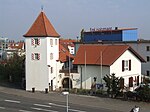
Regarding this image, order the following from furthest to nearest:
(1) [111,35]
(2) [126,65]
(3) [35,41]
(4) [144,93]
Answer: (1) [111,35] → (2) [126,65] → (3) [35,41] → (4) [144,93]

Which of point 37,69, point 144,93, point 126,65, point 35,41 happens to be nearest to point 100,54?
point 126,65

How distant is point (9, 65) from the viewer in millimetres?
59594

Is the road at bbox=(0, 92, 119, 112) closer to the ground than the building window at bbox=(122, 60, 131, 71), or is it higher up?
closer to the ground

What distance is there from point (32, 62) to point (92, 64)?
28.5 feet

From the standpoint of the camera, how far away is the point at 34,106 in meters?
35.7

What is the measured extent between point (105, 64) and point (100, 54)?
3012mm

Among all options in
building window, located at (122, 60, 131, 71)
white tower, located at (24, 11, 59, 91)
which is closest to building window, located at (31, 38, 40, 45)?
white tower, located at (24, 11, 59, 91)

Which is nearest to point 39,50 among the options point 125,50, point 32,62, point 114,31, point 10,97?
point 32,62

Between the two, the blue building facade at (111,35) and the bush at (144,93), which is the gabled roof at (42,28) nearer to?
the bush at (144,93)

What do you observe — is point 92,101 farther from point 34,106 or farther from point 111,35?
point 111,35

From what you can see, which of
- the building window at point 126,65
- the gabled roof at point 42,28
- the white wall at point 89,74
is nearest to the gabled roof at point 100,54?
the white wall at point 89,74

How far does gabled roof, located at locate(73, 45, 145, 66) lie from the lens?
47047 mm

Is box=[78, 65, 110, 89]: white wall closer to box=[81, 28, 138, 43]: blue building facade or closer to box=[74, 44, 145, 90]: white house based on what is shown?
box=[74, 44, 145, 90]: white house

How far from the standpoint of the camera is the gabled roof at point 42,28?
158 ft
